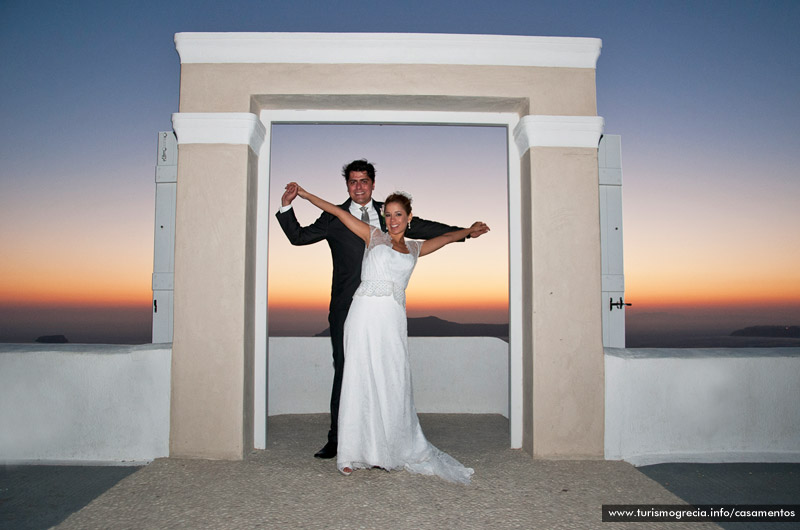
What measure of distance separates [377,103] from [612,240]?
9.53 feet

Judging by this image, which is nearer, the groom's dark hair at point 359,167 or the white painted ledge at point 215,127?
the white painted ledge at point 215,127

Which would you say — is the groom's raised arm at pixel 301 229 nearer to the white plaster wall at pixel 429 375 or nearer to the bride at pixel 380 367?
the bride at pixel 380 367

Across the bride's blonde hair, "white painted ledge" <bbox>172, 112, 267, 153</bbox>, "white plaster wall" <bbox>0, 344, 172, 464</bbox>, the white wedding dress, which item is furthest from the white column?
the bride's blonde hair

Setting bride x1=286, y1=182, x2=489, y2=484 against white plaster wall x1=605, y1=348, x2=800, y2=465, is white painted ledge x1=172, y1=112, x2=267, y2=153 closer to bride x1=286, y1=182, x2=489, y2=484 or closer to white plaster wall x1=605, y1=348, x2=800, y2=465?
bride x1=286, y1=182, x2=489, y2=484

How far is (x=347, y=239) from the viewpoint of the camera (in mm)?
3729

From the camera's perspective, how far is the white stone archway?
3482mm

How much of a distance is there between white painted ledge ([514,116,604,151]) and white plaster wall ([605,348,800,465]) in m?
1.50

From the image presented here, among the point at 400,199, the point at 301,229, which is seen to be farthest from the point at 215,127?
the point at 400,199

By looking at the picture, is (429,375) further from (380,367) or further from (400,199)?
(400,199)

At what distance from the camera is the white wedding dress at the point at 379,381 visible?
10.6 feet

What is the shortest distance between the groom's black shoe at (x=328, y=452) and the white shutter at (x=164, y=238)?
227 cm

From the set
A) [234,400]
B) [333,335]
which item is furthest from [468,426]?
[234,400]

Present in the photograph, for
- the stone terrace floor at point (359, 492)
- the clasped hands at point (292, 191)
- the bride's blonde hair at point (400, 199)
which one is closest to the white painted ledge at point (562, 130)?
the bride's blonde hair at point (400, 199)

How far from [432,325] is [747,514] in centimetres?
470
